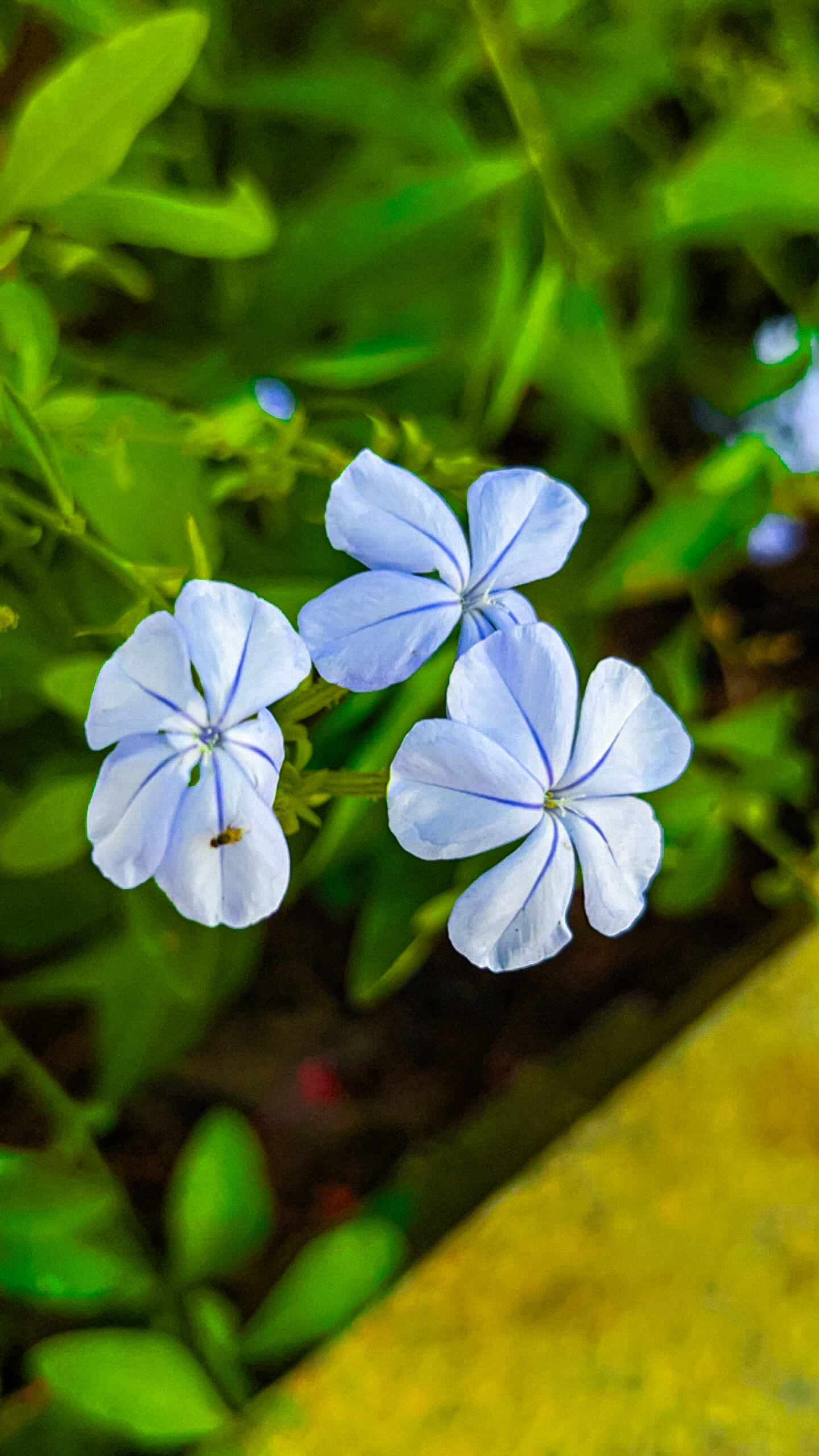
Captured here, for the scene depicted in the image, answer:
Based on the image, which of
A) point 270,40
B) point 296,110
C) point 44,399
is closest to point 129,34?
point 44,399

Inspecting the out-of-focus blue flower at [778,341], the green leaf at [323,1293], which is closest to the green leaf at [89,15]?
the out-of-focus blue flower at [778,341]

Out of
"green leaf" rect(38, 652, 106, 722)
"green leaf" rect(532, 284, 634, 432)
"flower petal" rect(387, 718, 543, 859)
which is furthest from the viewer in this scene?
"green leaf" rect(532, 284, 634, 432)

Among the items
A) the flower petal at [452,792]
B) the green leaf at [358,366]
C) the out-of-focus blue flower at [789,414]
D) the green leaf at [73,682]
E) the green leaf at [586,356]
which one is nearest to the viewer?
the flower petal at [452,792]

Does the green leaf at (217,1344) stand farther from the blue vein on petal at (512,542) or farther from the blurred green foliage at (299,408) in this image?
the blue vein on petal at (512,542)

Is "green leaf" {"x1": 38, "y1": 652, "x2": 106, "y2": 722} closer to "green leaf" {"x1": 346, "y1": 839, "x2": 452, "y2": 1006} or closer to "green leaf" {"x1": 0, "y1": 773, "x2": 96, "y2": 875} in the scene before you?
"green leaf" {"x1": 0, "y1": 773, "x2": 96, "y2": 875}

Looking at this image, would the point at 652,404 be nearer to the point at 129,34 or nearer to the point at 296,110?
the point at 296,110

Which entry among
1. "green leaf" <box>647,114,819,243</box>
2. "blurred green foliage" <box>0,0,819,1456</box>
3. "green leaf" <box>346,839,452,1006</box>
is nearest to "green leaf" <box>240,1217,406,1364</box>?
"blurred green foliage" <box>0,0,819,1456</box>

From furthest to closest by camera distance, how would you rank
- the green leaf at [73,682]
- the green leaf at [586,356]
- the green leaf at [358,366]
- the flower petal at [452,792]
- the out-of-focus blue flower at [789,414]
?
the out-of-focus blue flower at [789,414]
the green leaf at [586,356]
the green leaf at [358,366]
the green leaf at [73,682]
the flower petal at [452,792]
